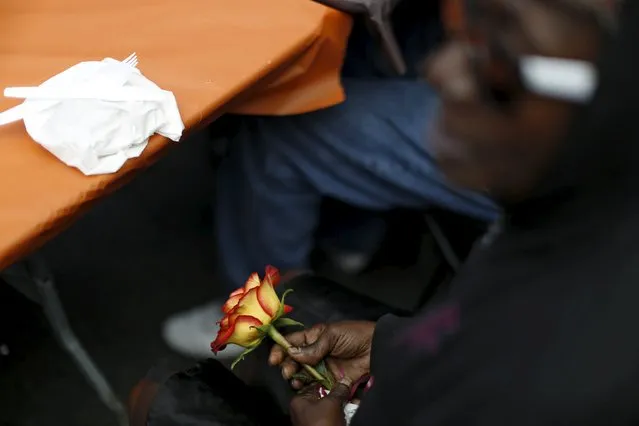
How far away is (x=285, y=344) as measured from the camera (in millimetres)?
972

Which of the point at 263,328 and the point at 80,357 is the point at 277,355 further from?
the point at 80,357

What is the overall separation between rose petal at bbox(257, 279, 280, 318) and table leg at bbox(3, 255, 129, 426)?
0.54 metres

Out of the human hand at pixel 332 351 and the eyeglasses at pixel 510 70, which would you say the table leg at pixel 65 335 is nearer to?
the human hand at pixel 332 351

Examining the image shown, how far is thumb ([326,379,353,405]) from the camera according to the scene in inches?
36.5

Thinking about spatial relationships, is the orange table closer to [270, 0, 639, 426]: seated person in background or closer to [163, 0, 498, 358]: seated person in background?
[163, 0, 498, 358]: seated person in background

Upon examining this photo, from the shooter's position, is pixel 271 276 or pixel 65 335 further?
pixel 65 335

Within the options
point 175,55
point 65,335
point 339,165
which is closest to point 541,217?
point 175,55

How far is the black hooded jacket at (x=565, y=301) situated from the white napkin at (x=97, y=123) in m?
0.43

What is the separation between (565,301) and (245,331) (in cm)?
49

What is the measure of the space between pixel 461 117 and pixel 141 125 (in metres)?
0.43

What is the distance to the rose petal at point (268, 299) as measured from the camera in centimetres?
95

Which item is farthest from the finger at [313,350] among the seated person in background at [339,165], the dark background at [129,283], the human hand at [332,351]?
the dark background at [129,283]

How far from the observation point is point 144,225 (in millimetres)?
1779

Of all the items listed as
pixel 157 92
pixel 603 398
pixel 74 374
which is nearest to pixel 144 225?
pixel 74 374
